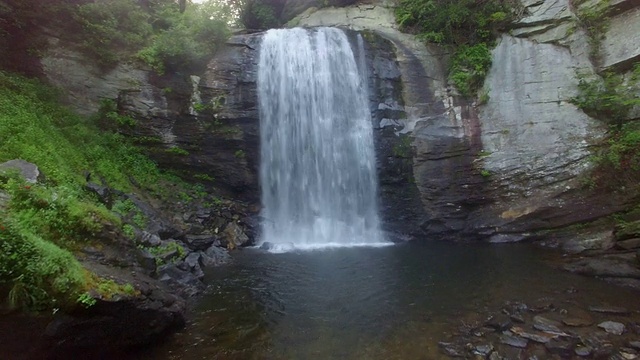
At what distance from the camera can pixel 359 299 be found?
22.9 ft

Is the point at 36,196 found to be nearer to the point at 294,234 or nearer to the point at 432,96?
the point at 294,234

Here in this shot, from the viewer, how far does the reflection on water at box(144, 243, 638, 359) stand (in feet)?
16.4

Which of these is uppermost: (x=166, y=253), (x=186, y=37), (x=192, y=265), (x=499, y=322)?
(x=186, y=37)

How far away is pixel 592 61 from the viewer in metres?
11.7

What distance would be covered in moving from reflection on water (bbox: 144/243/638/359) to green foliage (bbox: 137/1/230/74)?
326 inches

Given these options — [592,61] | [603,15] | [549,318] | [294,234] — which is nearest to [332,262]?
[294,234]

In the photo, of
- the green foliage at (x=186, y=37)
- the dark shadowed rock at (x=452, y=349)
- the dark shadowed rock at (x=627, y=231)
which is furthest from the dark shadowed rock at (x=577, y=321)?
the green foliage at (x=186, y=37)

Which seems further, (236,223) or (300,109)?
(300,109)

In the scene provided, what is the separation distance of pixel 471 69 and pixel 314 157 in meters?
7.69

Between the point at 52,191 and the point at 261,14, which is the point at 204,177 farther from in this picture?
the point at 261,14

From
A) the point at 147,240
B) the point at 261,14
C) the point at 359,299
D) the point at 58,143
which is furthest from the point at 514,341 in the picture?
the point at 261,14

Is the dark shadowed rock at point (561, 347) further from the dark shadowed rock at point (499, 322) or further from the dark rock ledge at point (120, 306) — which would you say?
the dark rock ledge at point (120, 306)

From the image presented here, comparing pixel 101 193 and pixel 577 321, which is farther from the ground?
pixel 101 193

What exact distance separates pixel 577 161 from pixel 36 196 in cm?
1426
